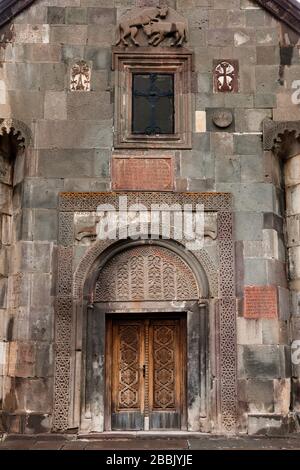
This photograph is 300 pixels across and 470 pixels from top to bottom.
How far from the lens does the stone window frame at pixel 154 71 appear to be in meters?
10.5

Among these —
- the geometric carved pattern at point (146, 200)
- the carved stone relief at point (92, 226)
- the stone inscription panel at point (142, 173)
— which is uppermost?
the stone inscription panel at point (142, 173)

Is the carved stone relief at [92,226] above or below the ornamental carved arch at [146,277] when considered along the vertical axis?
above

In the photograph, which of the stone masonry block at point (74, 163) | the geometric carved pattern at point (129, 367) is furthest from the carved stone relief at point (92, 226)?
the geometric carved pattern at point (129, 367)

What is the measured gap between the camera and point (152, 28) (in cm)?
1087

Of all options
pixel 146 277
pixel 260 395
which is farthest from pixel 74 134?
pixel 260 395

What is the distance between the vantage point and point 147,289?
10148mm

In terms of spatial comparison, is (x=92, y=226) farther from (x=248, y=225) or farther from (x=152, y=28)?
(x=152, y=28)

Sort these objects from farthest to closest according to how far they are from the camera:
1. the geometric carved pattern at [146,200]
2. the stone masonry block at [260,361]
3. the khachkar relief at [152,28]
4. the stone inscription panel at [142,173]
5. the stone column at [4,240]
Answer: the khachkar relief at [152,28] → the stone inscription panel at [142,173] → the geometric carved pattern at [146,200] → the stone column at [4,240] → the stone masonry block at [260,361]

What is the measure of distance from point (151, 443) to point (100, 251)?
3.19 metres

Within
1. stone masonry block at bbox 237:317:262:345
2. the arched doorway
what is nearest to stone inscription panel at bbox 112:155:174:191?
the arched doorway

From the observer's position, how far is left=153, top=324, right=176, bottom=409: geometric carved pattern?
10125mm

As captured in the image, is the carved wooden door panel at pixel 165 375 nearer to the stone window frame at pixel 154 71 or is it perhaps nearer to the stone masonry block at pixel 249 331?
the stone masonry block at pixel 249 331

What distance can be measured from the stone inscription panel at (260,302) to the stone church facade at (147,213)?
0.03 m

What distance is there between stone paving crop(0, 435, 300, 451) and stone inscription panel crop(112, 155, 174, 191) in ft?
13.5
